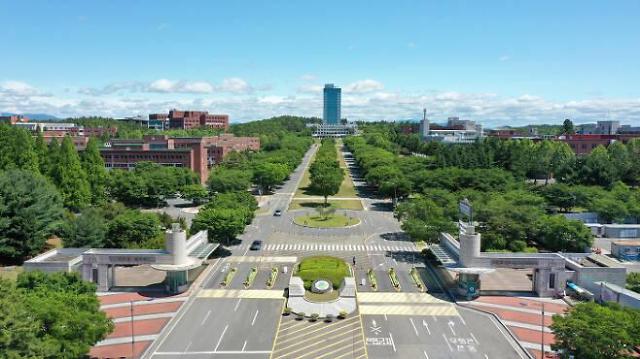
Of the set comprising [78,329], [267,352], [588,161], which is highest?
[588,161]

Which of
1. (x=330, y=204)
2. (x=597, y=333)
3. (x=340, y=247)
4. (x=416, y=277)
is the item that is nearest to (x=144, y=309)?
(x=416, y=277)

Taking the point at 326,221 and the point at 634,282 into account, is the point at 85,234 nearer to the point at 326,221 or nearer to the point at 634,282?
the point at 326,221

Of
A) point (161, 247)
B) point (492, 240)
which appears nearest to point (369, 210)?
A: point (492, 240)

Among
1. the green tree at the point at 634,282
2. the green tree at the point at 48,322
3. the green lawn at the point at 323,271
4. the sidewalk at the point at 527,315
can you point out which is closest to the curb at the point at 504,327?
the sidewalk at the point at 527,315

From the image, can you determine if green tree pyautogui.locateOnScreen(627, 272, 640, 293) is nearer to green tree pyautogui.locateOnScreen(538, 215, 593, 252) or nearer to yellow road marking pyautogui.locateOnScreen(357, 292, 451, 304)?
green tree pyautogui.locateOnScreen(538, 215, 593, 252)

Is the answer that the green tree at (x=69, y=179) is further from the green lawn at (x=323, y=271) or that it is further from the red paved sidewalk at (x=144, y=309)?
the green lawn at (x=323, y=271)

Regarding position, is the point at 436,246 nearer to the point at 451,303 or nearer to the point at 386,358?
the point at 451,303

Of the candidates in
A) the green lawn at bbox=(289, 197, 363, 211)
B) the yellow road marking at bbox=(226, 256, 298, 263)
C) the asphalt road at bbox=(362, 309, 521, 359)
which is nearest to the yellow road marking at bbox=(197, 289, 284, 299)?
the asphalt road at bbox=(362, 309, 521, 359)
